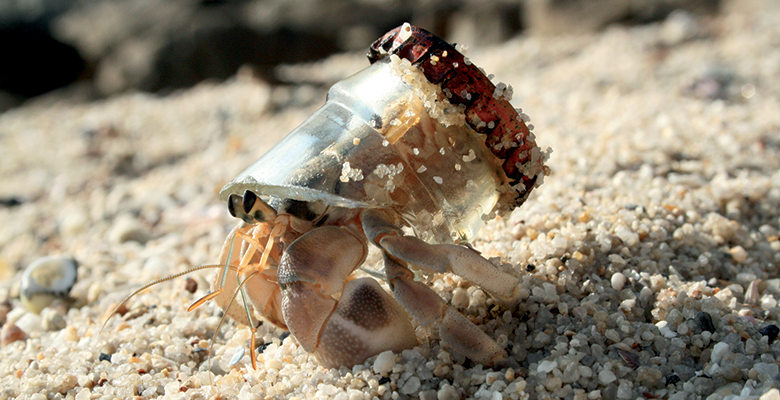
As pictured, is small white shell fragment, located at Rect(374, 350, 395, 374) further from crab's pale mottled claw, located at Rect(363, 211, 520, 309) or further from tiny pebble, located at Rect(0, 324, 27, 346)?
tiny pebble, located at Rect(0, 324, 27, 346)

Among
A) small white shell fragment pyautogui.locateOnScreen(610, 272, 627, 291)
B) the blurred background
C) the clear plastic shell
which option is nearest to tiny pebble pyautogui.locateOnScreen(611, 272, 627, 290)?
small white shell fragment pyautogui.locateOnScreen(610, 272, 627, 291)

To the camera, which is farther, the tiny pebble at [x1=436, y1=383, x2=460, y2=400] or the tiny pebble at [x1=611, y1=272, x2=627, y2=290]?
the tiny pebble at [x1=611, y1=272, x2=627, y2=290]

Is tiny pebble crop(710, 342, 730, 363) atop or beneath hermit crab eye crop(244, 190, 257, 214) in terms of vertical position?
beneath

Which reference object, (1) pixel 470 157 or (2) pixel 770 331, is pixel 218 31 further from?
(2) pixel 770 331

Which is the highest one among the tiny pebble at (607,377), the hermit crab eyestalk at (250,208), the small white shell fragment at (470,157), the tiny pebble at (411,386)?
the small white shell fragment at (470,157)

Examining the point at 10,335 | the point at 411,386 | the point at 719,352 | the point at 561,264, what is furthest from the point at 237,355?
the point at 719,352

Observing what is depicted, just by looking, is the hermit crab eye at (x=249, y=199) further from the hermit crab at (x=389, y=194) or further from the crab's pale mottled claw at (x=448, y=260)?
the crab's pale mottled claw at (x=448, y=260)

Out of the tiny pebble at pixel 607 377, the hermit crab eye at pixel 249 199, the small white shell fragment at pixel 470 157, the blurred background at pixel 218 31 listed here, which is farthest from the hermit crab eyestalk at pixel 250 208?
the blurred background at pixel 218 31
